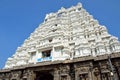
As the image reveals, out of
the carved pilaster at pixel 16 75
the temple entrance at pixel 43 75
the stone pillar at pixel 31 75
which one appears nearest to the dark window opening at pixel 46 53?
the temple entrance at pixel 43 75

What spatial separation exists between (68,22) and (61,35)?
14.6 feet

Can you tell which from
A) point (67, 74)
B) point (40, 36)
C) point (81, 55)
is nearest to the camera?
point (67, 74)

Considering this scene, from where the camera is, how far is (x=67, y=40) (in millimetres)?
26453

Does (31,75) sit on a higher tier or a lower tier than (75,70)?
lower

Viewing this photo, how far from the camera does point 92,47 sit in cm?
2320

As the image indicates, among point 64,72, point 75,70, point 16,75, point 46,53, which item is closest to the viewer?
point 75,70

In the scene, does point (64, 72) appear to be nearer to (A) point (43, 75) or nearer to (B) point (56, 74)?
(B) point (56, 74)

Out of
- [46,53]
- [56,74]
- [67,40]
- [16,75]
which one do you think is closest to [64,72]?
[56,74]

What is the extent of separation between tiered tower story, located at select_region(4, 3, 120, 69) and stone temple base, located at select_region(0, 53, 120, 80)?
5.84ft

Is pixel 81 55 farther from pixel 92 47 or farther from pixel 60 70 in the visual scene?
pixel 60 70

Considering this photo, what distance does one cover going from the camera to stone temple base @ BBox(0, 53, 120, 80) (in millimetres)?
19250

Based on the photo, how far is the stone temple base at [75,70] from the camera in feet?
63.2

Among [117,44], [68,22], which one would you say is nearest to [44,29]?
[68,22]

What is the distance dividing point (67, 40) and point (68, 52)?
9.18 ft
